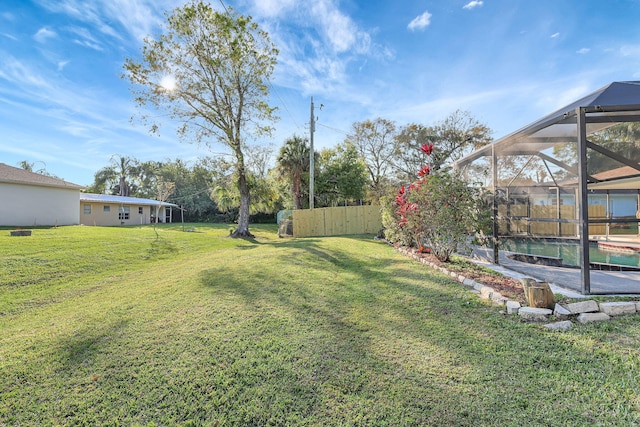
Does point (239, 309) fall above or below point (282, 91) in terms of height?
below

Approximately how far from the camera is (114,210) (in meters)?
24.2

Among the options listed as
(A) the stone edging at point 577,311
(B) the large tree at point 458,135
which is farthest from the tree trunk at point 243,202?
(B) the large tree at point 458,135

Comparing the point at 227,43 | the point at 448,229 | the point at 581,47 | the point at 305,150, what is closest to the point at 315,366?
the point at 448,229

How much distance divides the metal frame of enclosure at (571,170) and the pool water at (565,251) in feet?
1.09

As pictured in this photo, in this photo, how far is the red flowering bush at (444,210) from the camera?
5711mm

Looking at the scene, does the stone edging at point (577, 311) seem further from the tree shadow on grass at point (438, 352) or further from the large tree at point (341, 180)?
the large tree at point (341, 180)

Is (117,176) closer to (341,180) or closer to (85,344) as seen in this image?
(341,180)

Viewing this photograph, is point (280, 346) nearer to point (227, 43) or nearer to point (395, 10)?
point (395, 10)

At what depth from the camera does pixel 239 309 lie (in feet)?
11.7

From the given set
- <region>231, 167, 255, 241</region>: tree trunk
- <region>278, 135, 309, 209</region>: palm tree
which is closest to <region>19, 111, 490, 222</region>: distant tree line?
<region>278, 135, 309, 209</region>: palm tree

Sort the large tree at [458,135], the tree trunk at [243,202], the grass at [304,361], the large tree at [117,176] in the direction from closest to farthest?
the grass at [304,361] → the tree trunk at [243,202] → the large tree at [458,135] → the large tree at [117,176]

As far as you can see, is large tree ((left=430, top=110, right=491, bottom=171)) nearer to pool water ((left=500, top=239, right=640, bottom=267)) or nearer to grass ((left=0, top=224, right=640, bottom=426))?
pool water ((left=500, top=239, right=640, bottom=267))

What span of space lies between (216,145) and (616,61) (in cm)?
1584

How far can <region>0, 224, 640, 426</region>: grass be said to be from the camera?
6.15 ft
